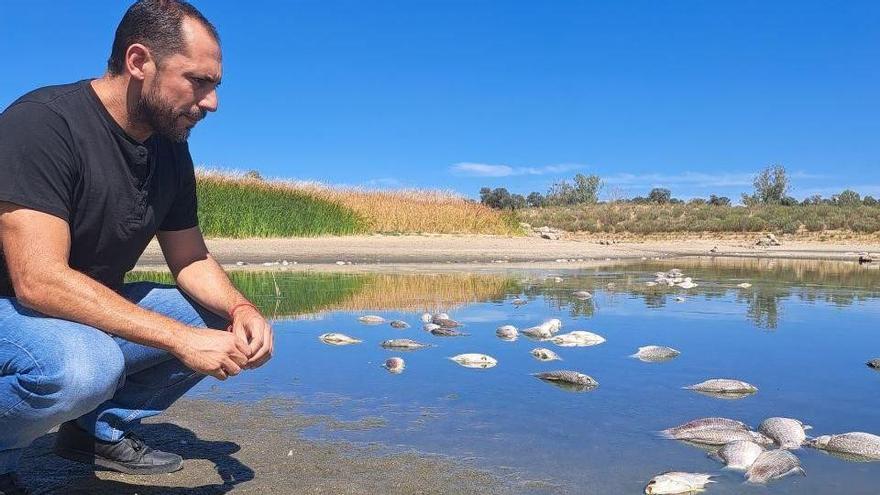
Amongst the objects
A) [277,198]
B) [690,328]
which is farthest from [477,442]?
[277,198]

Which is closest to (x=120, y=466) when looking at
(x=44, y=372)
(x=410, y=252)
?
(x=44, y=372)

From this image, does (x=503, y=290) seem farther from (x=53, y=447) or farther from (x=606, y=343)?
(x=53, y=447)

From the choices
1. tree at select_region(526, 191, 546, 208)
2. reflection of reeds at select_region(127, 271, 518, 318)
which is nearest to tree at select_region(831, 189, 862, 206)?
tree at select_region(526, 191, 546, 208)

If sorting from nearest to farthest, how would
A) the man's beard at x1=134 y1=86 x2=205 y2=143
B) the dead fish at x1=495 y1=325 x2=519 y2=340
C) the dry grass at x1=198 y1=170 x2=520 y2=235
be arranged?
the man's beard at x1=134 y1=86 x2=205 y2=143 < the dead fish at x1=495 y1=325 x2=519 y2=340 < the dry grass at x1=198 y1=170 x2=520 y2=235

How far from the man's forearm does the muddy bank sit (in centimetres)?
61

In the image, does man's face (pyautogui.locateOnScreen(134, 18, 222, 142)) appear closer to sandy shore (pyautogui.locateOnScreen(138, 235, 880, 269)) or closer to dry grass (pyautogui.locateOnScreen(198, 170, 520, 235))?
sandy shore (pyautogui.locateOnScreen(138, 235, 880, 269))

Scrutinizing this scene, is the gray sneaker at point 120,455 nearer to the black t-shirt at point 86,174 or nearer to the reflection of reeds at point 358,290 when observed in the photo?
the black t-shirt at point 86,174

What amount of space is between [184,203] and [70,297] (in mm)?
903

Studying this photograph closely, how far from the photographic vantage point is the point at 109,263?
259 cm

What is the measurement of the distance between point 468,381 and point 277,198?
19.7 m

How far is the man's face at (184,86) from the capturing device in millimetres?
2471

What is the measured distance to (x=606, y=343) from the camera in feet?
17.0

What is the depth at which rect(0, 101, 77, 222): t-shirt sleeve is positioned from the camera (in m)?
2.18

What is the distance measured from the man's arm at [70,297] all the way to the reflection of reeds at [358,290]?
168 inches
